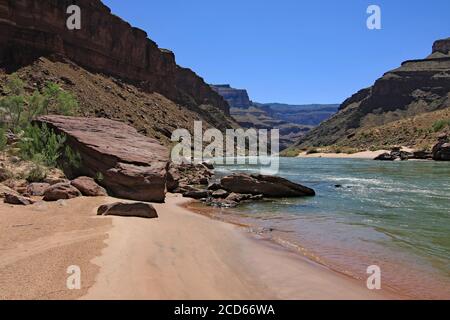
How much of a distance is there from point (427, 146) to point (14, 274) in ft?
252

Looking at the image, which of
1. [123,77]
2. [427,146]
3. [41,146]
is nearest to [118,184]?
[41,146]

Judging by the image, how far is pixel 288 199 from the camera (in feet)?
65.0

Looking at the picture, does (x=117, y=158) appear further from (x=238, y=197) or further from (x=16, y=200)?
(x=238, y=197)

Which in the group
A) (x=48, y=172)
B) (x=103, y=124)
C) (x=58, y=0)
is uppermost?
(x=58, y=0)

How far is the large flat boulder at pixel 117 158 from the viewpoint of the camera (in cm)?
1505

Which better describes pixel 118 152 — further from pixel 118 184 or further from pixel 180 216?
pixel 180 216

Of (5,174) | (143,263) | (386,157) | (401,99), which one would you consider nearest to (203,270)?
(143,263)

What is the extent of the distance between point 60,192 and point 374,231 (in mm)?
9318

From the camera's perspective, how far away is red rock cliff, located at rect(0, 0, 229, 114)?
67.7 meters

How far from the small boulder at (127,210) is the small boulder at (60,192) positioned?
206cm

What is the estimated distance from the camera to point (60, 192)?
40.8ft

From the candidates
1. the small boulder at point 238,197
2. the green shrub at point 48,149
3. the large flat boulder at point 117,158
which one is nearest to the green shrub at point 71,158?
the green shrub at point 48,149

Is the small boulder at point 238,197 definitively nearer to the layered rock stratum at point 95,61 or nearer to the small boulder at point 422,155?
the layered rock stratum at point 95,61
